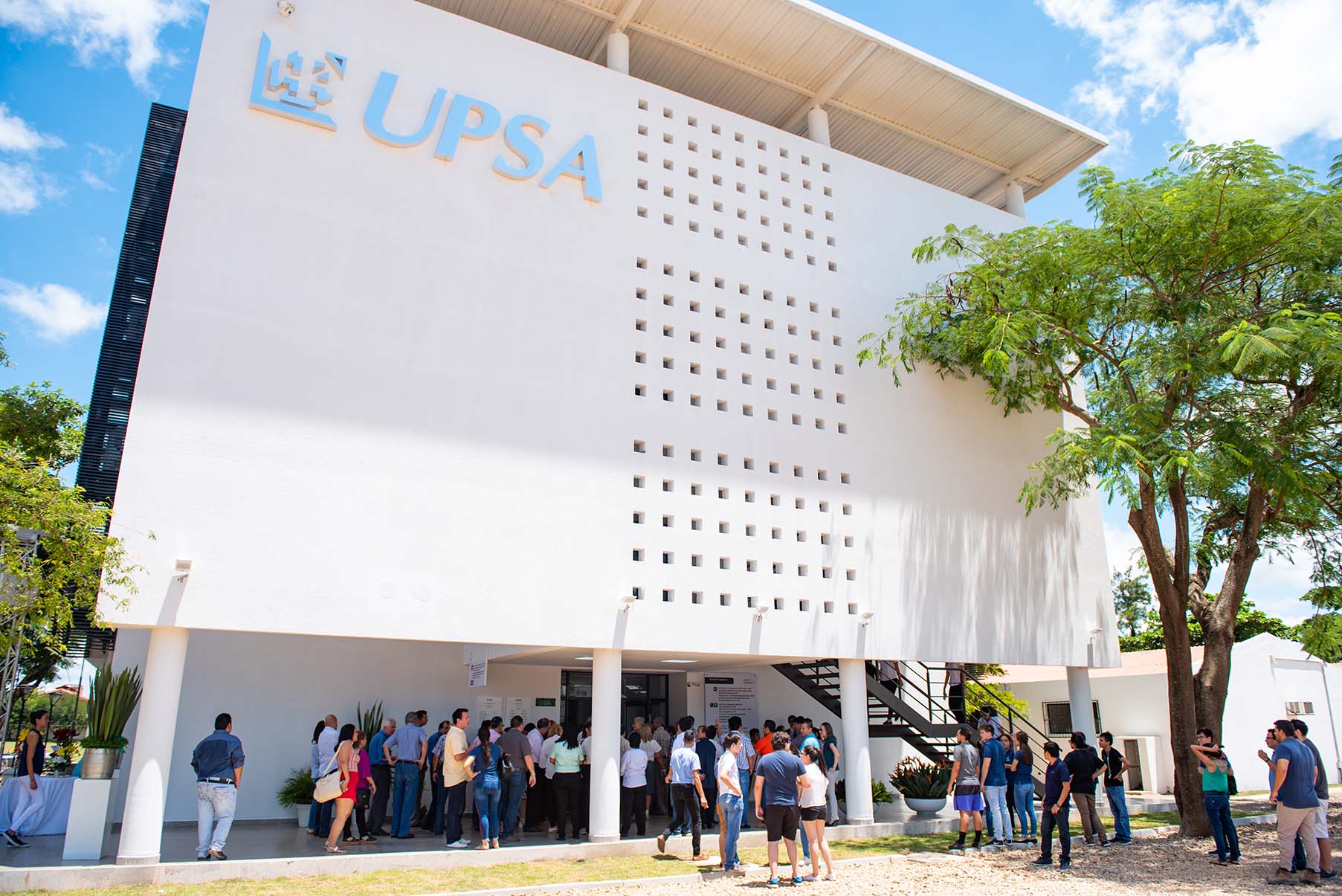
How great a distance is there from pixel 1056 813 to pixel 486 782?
7.54 metres

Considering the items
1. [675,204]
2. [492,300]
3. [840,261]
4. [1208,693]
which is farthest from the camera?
[840,261]

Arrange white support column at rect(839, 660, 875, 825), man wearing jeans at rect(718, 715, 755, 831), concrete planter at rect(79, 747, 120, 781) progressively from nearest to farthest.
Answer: concrete planter at rect(79, 747, 120, 781)
man wearing jeans at rect(718, 715, 755, 831)
white support column at rect(839, 660, 875, 825)

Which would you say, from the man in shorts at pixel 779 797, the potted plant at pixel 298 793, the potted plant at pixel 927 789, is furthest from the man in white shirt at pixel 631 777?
the potted plant at pixel 927 789

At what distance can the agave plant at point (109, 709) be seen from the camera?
36.3 ft

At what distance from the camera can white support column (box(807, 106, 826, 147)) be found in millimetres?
18797

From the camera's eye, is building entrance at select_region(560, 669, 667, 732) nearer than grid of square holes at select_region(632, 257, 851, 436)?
No

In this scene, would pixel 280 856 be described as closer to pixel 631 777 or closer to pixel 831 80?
pixel 631 777

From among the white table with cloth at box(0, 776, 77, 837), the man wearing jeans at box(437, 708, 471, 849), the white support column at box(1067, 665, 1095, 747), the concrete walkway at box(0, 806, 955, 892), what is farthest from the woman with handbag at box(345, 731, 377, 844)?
the white support column at box(1067, 665, 1095, 747)

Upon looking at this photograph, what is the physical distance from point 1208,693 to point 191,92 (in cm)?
1801

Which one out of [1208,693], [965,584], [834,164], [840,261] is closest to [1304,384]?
[1208,693]

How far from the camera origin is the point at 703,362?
50.2ft

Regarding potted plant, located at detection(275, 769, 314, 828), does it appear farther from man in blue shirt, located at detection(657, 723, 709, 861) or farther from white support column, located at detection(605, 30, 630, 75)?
white support column, located at detection(605, 30, 630, 75)

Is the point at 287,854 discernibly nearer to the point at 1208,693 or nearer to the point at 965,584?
the point at 965,584

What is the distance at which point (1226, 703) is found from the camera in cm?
2369
